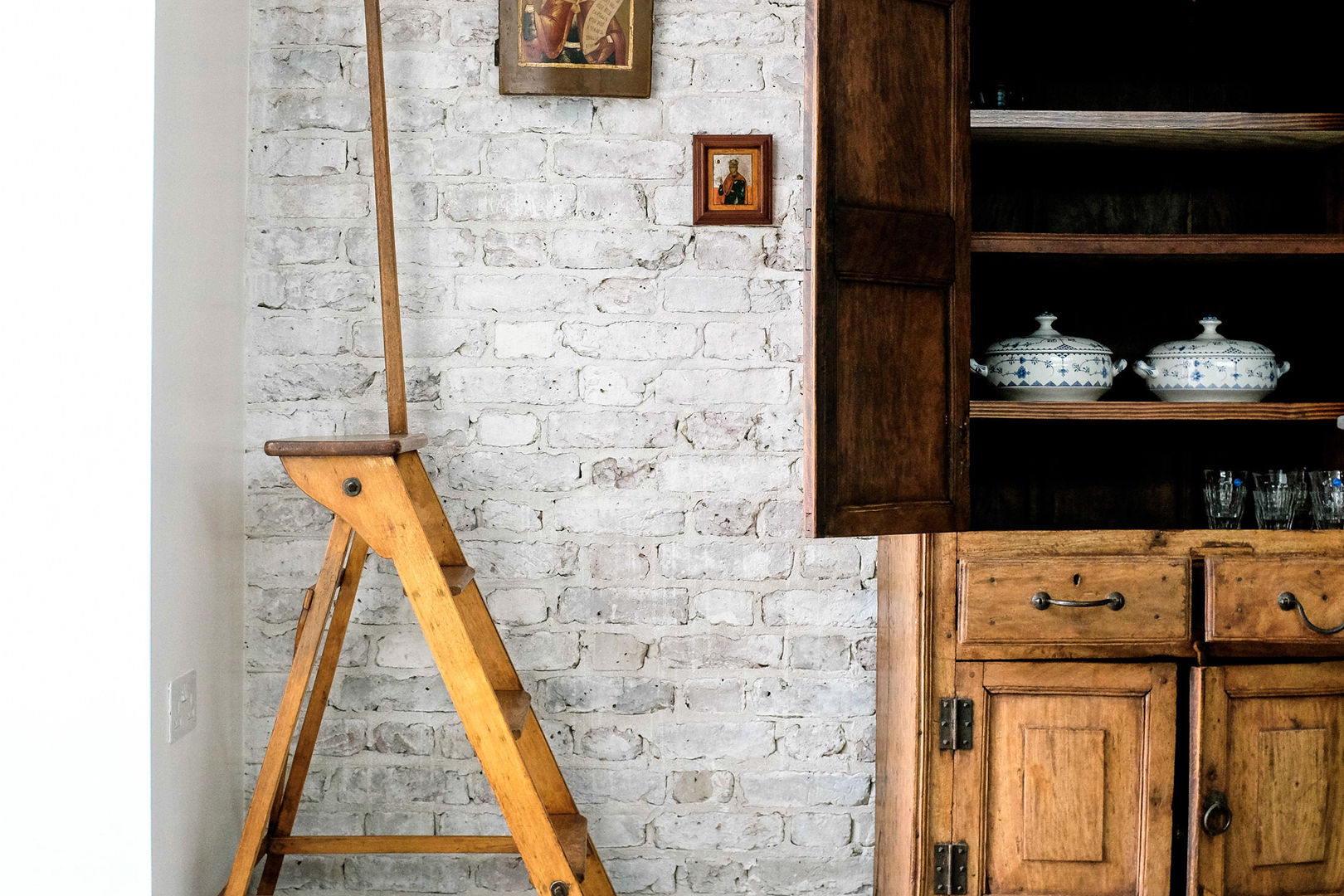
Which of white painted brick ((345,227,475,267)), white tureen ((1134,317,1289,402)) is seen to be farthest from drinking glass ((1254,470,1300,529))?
white painted brick ((345,227,475,267))

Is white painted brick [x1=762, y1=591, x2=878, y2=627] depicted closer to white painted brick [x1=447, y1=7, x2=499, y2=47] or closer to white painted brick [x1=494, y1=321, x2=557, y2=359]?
white painted brick [x1=494, y1=321, x2=557, y2=359]

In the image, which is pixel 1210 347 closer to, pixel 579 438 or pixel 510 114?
pixel 579 438

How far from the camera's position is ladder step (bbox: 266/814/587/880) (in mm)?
1670

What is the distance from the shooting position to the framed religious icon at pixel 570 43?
73.1 inches

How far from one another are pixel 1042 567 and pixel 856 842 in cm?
79

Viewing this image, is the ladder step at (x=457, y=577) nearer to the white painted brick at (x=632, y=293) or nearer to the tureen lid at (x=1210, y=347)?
the white painted brick at (x=632, y=293)

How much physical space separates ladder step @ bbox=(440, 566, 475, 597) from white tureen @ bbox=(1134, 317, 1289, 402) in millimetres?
1242

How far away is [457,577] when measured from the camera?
156 cm

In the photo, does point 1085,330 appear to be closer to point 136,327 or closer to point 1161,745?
point 1161,745

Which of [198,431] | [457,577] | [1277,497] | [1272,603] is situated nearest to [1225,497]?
[1277,497]

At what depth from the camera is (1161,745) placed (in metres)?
1.46

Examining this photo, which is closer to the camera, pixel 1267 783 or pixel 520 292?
pixel 1267 783

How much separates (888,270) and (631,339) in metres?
0.65

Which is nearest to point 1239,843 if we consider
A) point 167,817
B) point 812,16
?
point 812,16
